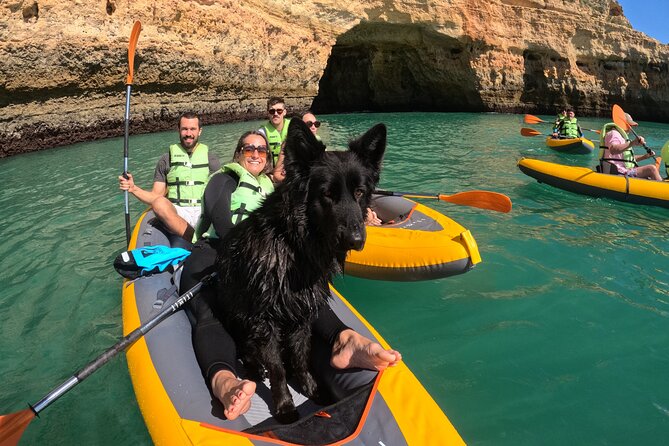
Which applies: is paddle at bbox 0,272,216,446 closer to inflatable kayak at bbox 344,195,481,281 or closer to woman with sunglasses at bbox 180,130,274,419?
woman with sunglasses at bbox 180,130,274,419

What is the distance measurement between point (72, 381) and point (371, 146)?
2229 mm

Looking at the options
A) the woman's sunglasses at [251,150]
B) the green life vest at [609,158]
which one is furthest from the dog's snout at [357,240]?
the green life vest at [609,158]

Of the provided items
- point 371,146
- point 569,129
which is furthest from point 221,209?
point 569,129

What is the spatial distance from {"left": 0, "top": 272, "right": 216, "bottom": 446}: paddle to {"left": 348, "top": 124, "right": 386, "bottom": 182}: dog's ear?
4.70 ft

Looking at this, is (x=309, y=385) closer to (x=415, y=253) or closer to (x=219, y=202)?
(x=219, y=202)

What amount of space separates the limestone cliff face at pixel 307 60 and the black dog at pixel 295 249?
53.8 feet

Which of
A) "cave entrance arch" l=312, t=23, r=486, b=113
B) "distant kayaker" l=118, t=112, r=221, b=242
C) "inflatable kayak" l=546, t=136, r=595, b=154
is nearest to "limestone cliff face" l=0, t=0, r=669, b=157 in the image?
"cave entrance arch" l=312, t=23, r=486, b=113

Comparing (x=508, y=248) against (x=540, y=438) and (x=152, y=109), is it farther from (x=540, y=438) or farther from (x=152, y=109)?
(x=152, y=109)

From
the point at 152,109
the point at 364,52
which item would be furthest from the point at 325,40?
the point at 152,109

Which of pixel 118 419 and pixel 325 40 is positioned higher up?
pixel 325 40

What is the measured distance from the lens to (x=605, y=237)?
6543 mm

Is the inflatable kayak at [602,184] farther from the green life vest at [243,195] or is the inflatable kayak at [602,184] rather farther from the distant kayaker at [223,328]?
the green life vest at [243,195]

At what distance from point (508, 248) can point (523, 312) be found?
5.67ft

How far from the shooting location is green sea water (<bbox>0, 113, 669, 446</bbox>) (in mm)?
3162
